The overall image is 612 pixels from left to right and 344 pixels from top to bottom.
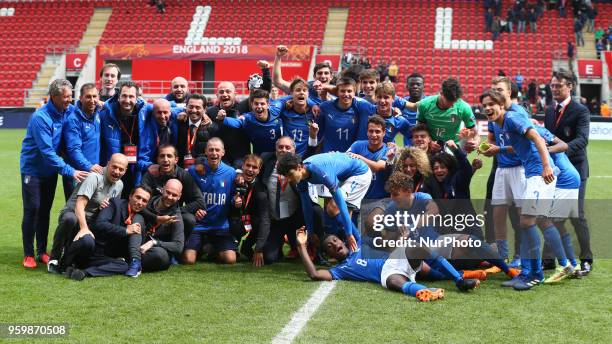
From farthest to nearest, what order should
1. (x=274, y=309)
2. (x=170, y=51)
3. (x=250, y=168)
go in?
(x=170, y=51), (x=250, y=168), (x=274, y=309)

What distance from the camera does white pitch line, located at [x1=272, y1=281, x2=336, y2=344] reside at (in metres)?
5.07

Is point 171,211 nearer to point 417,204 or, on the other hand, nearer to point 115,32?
point 417,204

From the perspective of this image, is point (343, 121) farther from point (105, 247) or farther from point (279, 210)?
point (105, 247)

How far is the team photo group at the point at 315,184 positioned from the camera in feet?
22.0

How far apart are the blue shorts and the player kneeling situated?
116 centimetres

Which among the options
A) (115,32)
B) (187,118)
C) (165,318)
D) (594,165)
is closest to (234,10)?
(115,32)

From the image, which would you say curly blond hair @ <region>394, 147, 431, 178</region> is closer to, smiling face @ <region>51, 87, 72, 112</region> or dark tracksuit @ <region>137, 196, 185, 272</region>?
dark tracksuit @ <region>137, 196, 185, 272</region>

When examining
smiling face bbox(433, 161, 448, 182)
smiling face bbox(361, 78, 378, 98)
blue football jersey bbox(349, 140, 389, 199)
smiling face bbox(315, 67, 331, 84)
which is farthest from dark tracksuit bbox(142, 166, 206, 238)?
smiling face bbox(433, 161, 448, 182)

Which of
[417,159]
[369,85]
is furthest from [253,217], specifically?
[369,85]

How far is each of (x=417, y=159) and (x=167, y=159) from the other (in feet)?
8.07

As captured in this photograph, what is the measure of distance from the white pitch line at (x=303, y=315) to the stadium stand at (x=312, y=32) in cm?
2606

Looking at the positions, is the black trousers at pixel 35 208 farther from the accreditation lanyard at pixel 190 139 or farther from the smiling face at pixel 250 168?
the smiling face at pixel 250 168

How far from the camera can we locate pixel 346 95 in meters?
7.92

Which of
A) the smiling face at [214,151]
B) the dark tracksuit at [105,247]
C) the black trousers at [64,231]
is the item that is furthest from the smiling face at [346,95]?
the black trousers at [64,231]
